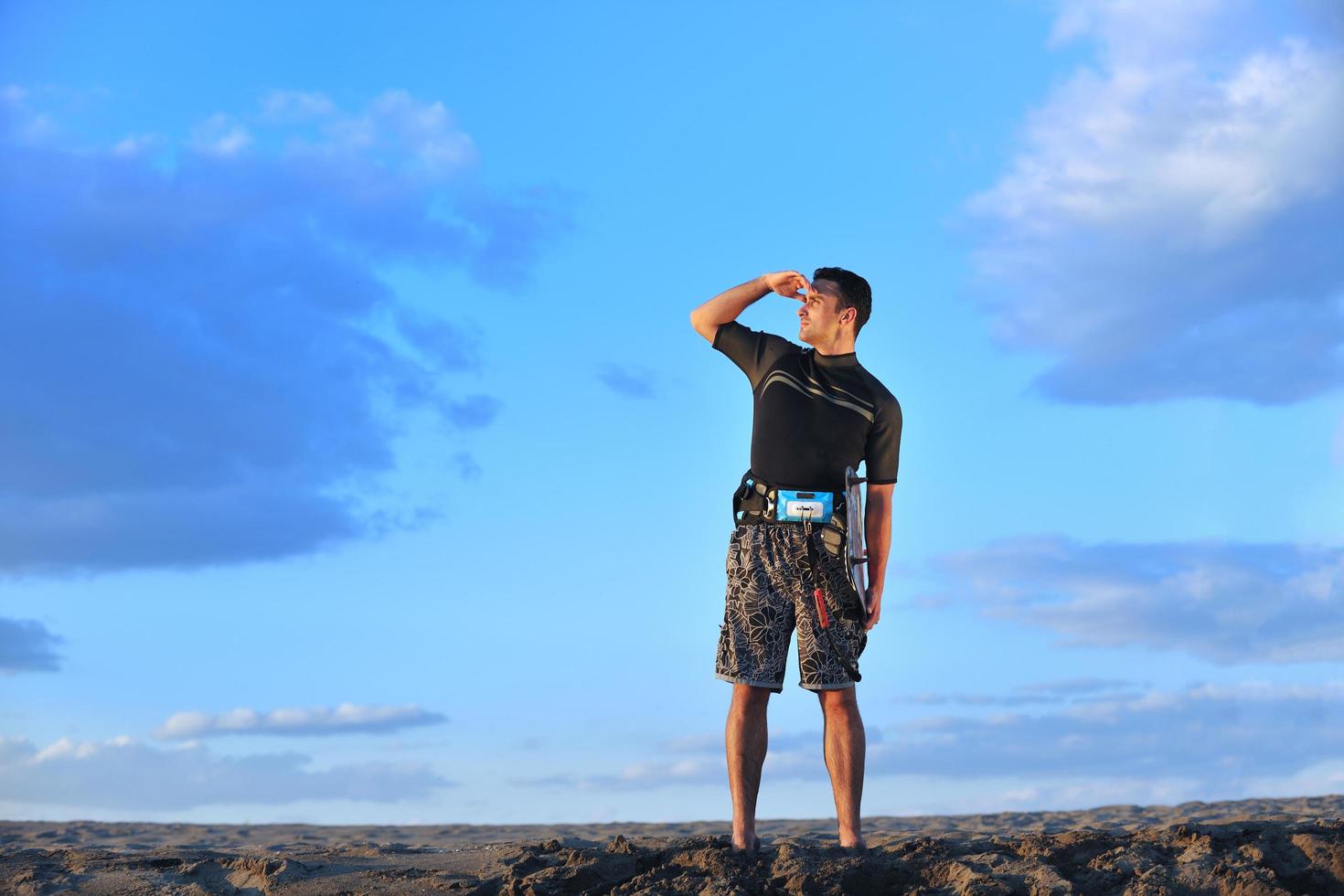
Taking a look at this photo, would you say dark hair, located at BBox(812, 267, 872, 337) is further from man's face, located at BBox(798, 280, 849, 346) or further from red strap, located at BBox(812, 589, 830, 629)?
red strap, located at BBox(812, 589, 830, 629)

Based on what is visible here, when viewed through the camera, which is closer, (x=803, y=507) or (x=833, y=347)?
(x=803, y=507)

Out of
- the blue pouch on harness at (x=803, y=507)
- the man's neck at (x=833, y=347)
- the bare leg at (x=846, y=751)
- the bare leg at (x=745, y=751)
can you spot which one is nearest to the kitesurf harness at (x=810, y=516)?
the blue pouch on harness at (x=803, y=507)

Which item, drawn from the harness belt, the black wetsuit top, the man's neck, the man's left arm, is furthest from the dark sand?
the man's neck

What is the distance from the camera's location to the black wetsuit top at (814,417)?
17.8 feet

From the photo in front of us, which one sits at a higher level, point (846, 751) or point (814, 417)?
point (814, 417)

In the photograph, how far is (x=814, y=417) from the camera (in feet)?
17.8

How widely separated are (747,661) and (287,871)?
2.25m

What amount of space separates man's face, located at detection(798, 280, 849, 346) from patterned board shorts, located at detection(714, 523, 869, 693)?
2.95ft

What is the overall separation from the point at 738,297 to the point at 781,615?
1.50 metres

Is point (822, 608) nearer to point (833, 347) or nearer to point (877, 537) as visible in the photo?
point (877, 537)

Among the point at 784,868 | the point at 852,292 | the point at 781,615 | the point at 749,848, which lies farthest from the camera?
the point at 852,292

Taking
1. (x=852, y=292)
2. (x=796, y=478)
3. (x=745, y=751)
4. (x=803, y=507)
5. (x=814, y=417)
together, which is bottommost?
(x=745, y=751)

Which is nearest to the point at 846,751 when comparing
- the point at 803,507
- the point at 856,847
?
the point at 856,847

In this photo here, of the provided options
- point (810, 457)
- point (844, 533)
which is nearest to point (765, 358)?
point (810, 457)
